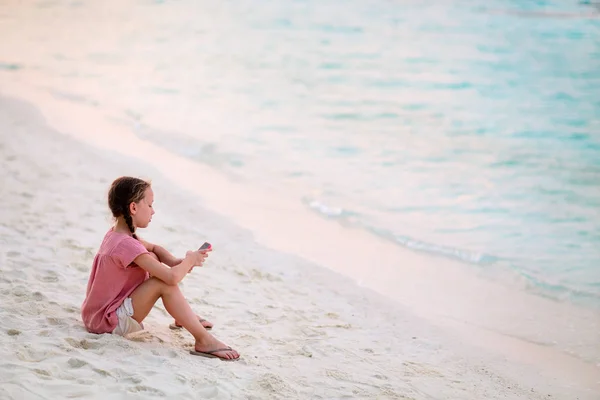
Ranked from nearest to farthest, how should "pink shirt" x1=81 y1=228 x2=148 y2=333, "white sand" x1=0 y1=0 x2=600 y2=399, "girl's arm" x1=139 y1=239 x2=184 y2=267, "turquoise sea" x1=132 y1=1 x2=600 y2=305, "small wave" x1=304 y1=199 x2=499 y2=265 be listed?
"white sand" x1=0 y1=0 x2=600 y2=399 → "pink shirt" x1=81 y1=228 x2=148 y2=333 → "girl's arm" x1=139 y1=239 x2=184 y2=267 → "small wave" x1=304 y1=199 x2=499 y2=265 → "turquoise sea" x1=132 y1=1 x2=600 y2=305

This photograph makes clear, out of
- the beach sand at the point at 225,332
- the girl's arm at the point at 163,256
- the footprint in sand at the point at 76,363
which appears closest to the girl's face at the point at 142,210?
the girl's arm at the point at 163,256

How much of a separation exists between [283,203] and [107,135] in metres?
2.79

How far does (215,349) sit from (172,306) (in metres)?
0.30

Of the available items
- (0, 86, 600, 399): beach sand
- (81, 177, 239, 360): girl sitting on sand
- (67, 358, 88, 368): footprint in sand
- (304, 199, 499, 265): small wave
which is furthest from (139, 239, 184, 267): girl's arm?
(304, 199, 499, 265): small wave

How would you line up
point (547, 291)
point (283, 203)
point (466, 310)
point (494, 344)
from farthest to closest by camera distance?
point (283, 203)
point (547, 291)
point (466, 310)
point (494, 344)

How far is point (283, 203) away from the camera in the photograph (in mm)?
7699

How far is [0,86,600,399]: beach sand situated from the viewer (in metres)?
3.38

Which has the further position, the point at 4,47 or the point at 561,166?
the point at 4,47

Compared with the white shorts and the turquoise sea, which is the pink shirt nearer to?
the white shorts

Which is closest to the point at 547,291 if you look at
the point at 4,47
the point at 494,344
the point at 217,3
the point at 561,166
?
the point at 494,344

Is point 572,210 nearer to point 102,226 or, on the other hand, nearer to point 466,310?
point 466,310

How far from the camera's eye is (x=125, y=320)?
370 centimetres

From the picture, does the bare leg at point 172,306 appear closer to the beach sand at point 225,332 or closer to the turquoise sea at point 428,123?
the beach sand at point 225,332

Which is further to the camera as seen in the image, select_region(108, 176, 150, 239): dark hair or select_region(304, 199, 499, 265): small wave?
select_region(304, 199, 499, 265): small wave
